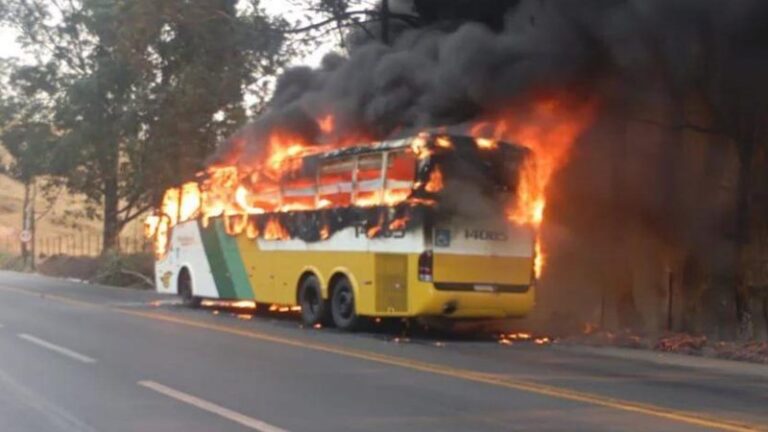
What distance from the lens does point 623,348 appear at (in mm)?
16469

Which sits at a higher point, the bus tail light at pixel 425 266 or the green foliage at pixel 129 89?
the green foliage at pixel 129 89

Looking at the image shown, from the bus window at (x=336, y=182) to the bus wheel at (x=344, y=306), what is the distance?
1.32 m

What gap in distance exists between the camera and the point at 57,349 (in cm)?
1485

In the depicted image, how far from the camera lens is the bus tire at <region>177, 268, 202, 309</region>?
2395 cm

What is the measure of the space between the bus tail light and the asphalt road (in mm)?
972

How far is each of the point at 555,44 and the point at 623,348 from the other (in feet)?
20.3

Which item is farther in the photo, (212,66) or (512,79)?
(212,66)

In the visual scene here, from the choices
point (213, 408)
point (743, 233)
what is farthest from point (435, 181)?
point (213, 408)

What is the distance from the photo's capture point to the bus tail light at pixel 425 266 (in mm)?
16745

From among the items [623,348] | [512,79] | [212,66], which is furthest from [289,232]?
[212,66]

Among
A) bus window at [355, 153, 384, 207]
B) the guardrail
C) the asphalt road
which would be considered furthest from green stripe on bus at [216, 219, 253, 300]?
the guardrail

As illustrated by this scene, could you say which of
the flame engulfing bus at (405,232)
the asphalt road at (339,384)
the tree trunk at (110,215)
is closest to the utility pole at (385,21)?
the flame engulfing bus at (405,232)

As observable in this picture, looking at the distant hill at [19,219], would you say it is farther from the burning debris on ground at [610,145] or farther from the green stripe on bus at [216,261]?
the burning debris on ground at [610,145]

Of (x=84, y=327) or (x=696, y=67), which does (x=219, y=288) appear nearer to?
(x=84, y=327)
